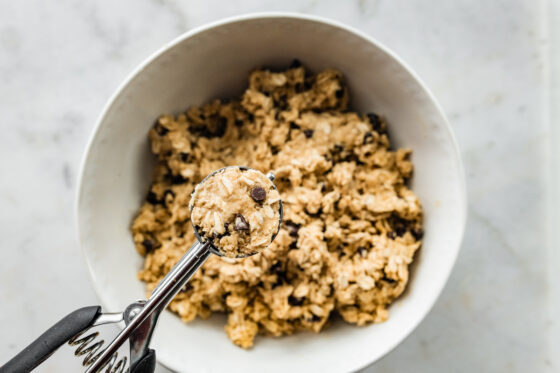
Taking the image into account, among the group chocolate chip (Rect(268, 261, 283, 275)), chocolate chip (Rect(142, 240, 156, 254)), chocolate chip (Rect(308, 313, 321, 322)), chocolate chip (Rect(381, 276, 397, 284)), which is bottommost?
chocolate chip (Rect(381, 276, 397, 284))

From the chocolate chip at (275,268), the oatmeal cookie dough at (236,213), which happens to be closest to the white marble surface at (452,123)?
the chocolate chip at (275,268)

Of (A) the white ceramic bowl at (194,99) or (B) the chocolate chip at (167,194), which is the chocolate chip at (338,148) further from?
(B) the chocolate chip at (167,194)

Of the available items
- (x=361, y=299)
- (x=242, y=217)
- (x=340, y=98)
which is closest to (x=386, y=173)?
(x=340, y=98)

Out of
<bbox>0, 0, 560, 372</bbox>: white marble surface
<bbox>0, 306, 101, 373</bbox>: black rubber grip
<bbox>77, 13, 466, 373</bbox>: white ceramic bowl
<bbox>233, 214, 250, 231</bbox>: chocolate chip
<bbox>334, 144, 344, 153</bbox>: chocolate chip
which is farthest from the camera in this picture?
<bbox>0, 0, 560, 372</bbox>: white marble surface

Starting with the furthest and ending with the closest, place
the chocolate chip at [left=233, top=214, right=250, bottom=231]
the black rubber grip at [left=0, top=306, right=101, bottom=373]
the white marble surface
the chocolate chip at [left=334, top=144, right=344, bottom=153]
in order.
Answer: the white marble surface, the chocolate chip at [left=334, top=144, right=344, bottom=153], the chocolate chip at [left=233, top=214, right=250, bottom=231], the black rubber grip at [left=0, top=306, right=101, bottom=373]

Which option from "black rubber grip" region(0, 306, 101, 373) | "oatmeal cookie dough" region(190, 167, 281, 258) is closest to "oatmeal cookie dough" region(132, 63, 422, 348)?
"oatmeal cookie dough" region(190, 167, 281, 258)

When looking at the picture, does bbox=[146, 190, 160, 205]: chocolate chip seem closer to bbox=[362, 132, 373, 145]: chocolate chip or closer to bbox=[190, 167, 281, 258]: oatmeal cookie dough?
A: bbox=[190, 167, 281, 258]: oatmeal cookie dough

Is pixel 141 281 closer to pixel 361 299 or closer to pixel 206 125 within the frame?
pixel 206 125

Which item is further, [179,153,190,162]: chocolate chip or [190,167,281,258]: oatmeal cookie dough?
[179,153,190,162]: chocolate chip
